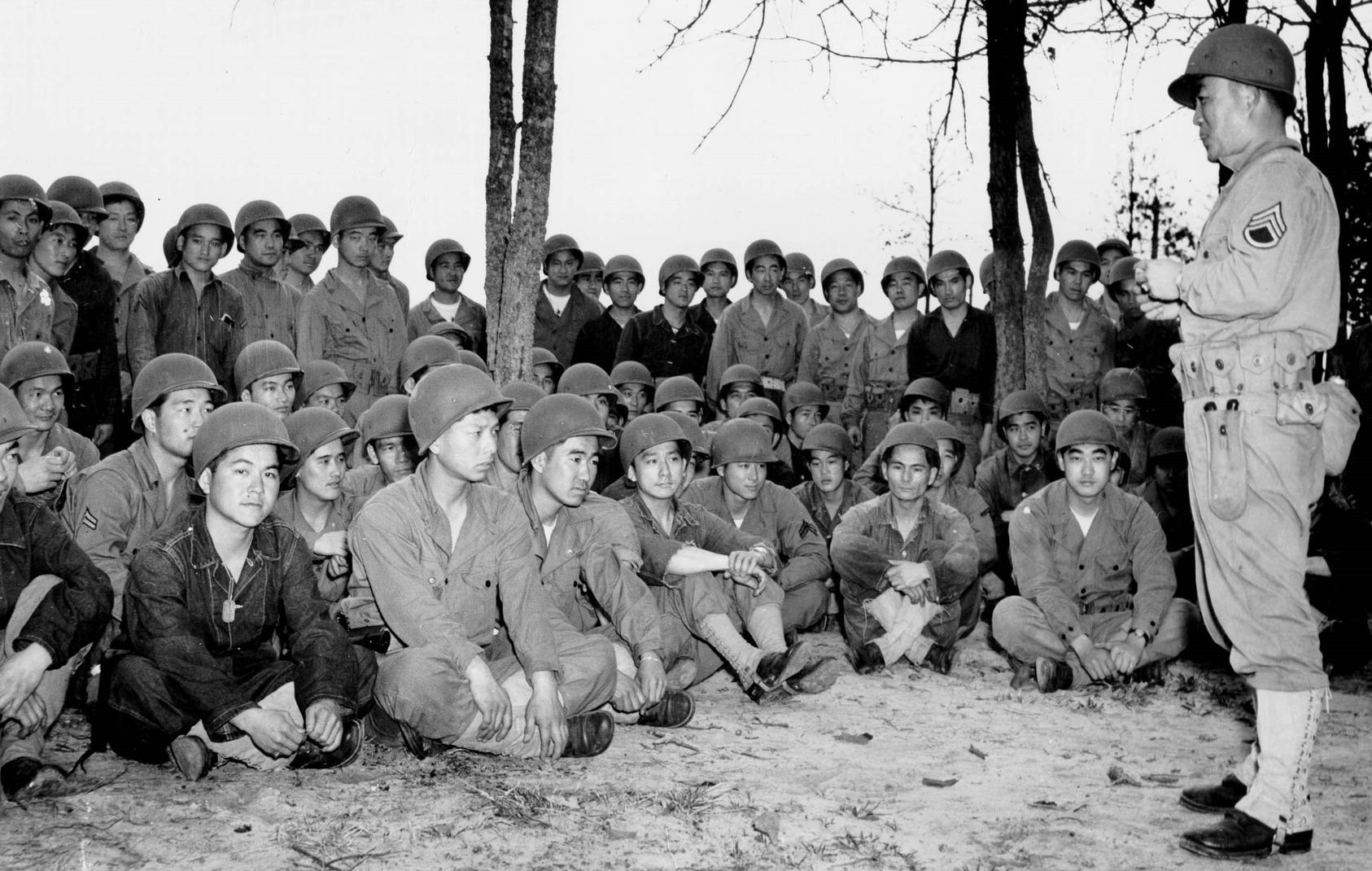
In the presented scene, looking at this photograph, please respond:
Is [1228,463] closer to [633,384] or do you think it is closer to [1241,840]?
[1241,840]

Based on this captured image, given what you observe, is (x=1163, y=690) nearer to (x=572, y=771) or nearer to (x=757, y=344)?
(x=572, y=771)

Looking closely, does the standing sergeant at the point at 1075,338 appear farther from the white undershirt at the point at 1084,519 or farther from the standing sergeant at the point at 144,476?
the standing sergeant at the point at 144,476

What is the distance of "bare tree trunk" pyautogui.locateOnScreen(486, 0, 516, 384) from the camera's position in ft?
27.1

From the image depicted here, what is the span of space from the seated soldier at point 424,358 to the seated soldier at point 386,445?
95 cm

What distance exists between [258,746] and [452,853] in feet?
3.58

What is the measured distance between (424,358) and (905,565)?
3349mm

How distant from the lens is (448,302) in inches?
415

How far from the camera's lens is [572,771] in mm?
4531

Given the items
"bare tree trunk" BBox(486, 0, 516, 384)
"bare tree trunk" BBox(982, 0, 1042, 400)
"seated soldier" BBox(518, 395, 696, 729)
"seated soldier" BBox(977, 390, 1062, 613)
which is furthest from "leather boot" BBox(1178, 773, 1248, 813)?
"bare tree trunk" BBox(982, 0, 1042, 400)

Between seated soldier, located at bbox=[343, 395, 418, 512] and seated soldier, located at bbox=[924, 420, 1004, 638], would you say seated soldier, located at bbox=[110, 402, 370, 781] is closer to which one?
seated soldier, located at bbox=[343, 395, 418, 512]

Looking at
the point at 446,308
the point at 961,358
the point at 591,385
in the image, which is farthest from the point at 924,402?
the point at 446,308

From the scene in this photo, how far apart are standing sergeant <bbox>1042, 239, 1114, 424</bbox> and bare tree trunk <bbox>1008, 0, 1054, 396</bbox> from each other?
37 centimetres

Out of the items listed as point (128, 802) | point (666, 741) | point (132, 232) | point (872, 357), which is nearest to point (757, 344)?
point (872, 357)

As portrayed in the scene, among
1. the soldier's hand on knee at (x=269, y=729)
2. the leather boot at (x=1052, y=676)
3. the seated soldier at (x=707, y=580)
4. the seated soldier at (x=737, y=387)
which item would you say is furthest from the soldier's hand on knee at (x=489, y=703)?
the seated soldier at (x=737, y=387)
